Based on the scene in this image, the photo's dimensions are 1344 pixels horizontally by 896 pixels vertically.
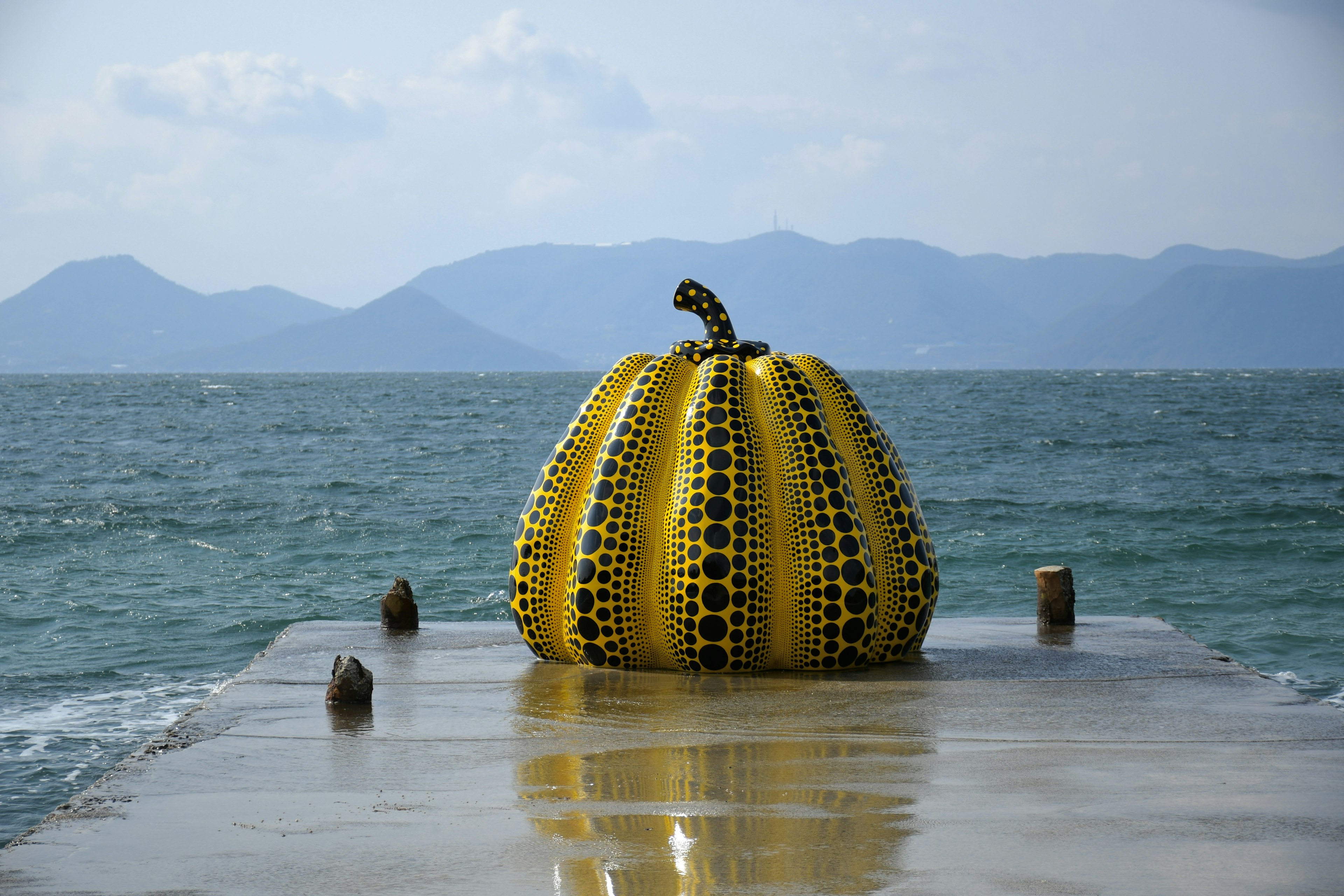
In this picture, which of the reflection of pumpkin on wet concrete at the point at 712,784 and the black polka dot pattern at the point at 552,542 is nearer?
the reflection of pumpkin on wet concrete at the point at 712,784

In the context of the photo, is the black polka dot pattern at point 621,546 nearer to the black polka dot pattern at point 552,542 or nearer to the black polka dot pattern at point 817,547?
the black polka dot pattern at point 552,542

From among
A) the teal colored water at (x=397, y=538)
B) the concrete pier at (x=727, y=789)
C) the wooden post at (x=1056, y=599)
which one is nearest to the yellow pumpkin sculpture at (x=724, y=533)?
the concrete pier at (x=727, y=789)

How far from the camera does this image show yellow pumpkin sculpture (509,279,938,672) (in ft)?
20.3

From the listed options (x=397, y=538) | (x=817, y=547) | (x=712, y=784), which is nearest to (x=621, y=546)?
(x=817, y=547)

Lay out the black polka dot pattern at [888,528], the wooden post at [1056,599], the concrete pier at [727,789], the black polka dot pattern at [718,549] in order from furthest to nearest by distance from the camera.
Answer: the wooden post at [1056,599] → the black polka dot pattern at [888,528] → the black polka dot pattern at [718,549] → the concrete pier at [727,789]

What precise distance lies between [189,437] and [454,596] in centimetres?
3658

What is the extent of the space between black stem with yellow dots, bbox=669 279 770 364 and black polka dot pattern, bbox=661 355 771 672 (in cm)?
72

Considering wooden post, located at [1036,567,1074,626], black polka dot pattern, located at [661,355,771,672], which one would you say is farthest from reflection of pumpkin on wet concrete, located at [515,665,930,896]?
wooden post, located at [1036,567,1074,626]

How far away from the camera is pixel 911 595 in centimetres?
660

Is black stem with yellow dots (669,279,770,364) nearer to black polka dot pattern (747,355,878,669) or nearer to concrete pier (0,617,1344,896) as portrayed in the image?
black polka dot pattern (747,355,878,669)

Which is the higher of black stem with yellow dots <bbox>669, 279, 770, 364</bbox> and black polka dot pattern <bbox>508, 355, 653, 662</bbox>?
black stem with yellow dots <bbox>669, 279, 770, 364</bbox>

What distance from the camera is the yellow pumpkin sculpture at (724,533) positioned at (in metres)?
6.20

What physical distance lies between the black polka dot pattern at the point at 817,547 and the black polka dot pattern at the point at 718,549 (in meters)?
0.11

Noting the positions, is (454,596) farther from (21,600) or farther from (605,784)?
(605,784)
